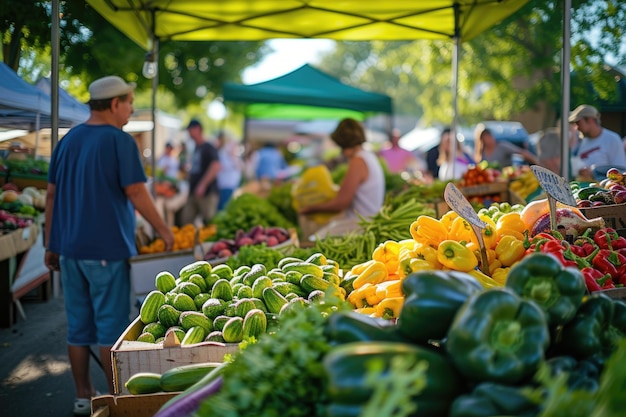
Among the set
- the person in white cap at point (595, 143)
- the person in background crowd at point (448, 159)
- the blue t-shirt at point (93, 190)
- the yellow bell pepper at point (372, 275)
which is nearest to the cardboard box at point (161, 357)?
the yellow bell pepper at point (372, 275)

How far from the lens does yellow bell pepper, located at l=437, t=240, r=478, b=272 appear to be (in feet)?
10.5

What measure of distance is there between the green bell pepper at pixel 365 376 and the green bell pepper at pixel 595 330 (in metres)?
0.43

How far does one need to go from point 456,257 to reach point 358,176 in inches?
154

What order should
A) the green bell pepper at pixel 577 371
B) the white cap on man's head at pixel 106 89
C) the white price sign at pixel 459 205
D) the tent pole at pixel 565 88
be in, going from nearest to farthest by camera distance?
the green bell pepper at pixel 577 371 < the white price sign at pixel 459 205 < the white cap on man's head at pixel 106 89 < the tent pole at pixel 565 88

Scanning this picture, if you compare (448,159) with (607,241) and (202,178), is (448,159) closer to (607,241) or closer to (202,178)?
(202,178)

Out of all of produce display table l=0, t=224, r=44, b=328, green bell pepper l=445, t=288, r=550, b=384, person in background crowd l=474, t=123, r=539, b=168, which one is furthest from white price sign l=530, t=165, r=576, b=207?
person in background crowd l=474, t=123, r=539, b=168

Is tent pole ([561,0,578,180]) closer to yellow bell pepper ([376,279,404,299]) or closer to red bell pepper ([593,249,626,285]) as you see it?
red bell pepper ([593,249,626,285])

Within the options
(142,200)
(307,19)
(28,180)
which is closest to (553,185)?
(142,200)

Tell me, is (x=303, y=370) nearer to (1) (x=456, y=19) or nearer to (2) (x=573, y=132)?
(2) (x=573, y=132)

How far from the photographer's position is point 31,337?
695 cm

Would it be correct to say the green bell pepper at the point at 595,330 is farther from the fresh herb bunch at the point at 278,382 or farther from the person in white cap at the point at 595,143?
the person in white cap at the point at 595,143

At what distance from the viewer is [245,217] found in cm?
737

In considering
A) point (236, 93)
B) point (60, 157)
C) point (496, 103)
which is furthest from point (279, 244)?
point (496, 103)

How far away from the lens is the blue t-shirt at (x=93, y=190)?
4.71 metres
